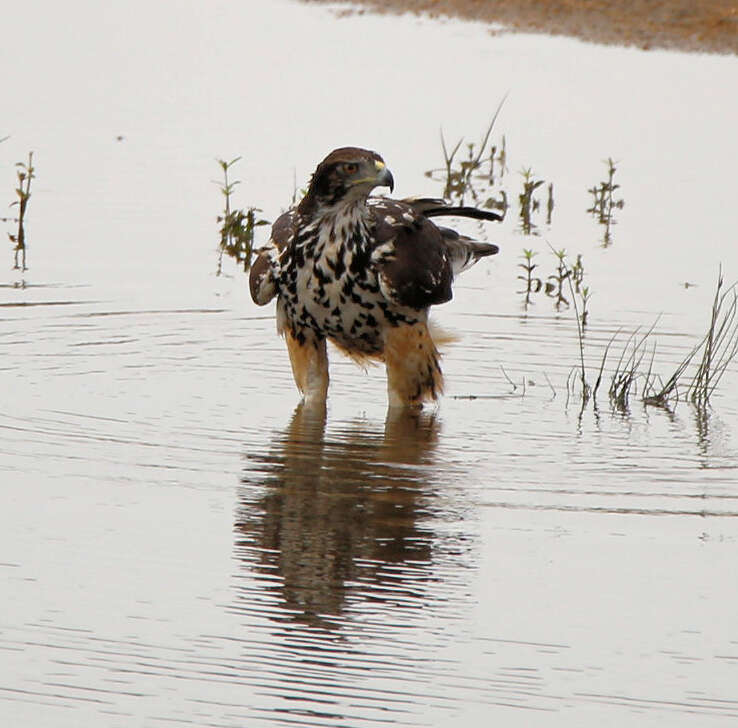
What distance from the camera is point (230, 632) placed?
4695 millimetres

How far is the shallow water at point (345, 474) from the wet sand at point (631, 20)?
278 cm

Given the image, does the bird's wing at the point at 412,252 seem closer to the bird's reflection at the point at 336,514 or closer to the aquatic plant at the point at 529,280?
the bird's reflection at the point at 336,514

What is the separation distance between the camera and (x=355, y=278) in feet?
24.7

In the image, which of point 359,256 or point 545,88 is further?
point 545,88

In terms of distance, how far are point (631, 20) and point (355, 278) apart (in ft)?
37.4

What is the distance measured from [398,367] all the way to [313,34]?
489 inches

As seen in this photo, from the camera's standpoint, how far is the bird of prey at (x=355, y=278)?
7.51 metres

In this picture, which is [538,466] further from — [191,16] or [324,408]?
[191,16]

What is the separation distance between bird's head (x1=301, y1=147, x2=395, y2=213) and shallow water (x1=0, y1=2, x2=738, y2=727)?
3.02ft

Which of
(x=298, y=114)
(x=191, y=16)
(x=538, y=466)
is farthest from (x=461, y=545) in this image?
(x=191, y=16)

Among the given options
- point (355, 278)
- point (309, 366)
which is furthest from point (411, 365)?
point (355, 278)

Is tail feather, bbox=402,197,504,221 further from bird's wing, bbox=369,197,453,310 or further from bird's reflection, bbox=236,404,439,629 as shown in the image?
bird's reflection, bbox=236,404,439,629

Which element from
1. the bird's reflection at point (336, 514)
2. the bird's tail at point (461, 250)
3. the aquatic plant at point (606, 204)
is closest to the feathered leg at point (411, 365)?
the bird's reflection at point (336, 514)

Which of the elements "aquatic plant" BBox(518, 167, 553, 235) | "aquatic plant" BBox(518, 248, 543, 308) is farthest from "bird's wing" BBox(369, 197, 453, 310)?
"aquatic plant" BBox(518, 167, 553, 235)
